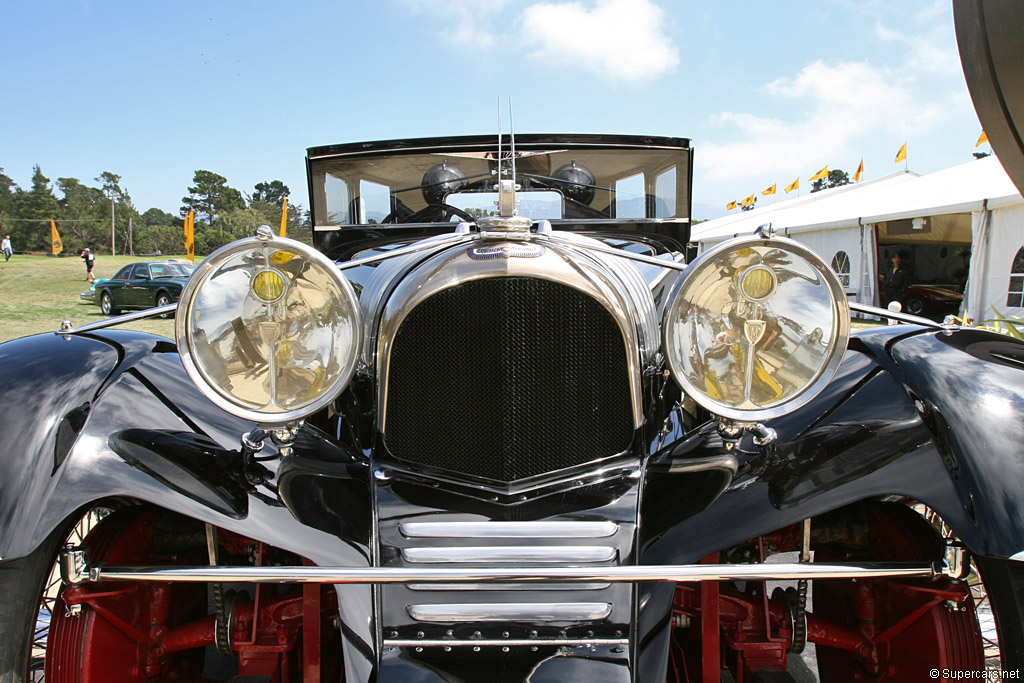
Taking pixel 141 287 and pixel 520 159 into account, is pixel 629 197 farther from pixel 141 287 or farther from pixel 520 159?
pixel 141 287

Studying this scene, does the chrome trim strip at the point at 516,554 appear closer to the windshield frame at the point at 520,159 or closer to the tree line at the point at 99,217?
the windshield frame at the point at 520,159

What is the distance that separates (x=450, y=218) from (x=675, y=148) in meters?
1.28

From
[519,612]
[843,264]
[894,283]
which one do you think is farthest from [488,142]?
[894,283]

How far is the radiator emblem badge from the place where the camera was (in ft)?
5.15

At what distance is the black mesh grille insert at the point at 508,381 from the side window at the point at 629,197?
6.75ft

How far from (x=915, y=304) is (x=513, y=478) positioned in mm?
17826

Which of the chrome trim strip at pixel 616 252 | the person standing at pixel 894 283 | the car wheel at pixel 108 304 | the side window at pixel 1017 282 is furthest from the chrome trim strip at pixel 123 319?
the car wheel at pixel 108 304

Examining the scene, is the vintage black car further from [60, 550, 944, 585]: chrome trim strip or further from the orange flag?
the orange flag

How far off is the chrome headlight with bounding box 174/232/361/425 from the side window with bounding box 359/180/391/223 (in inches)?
84.5

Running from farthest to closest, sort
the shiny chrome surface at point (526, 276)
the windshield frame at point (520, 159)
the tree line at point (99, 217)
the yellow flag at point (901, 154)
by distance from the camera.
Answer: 1. the tree line at point (99, 217)
2. the yellow flag at point (901, 154)
3. the windshield frame at point (520, 159)
4. the shiny chrome surface at point (526, 276)

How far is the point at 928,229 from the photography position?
43.7 ft

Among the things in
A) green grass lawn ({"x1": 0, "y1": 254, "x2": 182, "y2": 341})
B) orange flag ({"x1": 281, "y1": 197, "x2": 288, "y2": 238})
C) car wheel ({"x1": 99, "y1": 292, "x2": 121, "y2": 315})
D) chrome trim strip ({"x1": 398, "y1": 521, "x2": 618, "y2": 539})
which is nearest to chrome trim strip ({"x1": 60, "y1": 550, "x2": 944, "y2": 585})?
chrome trim strip ({"x1": 398, "y1": 521, "x2": 618, "y2": 539})

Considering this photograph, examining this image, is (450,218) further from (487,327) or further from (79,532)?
(79,532)

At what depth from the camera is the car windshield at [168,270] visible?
16734 millimetres
